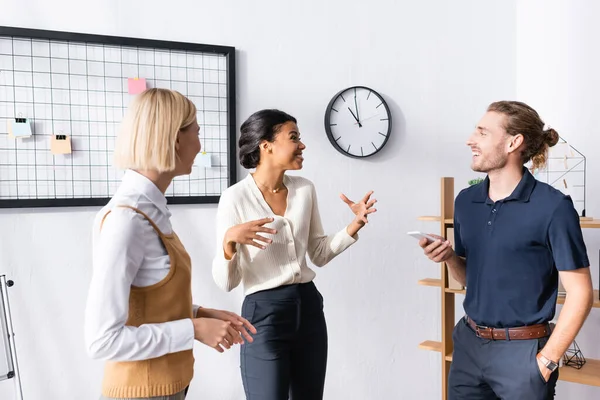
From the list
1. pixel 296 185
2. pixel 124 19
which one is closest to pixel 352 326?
pixel 296 185

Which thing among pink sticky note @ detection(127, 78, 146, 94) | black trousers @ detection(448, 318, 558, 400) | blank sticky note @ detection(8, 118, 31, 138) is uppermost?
pink sticky note @ detection(127, 78, 146, 94)

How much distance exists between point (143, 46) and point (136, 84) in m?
0.18

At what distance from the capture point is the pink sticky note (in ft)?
8.93

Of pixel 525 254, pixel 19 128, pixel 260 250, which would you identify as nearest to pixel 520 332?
pixel 525 254

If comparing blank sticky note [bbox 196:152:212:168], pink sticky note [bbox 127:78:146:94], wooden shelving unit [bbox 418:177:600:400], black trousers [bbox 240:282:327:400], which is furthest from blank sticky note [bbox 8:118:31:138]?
wooden shelving unit [bbox 418:177:600:400]

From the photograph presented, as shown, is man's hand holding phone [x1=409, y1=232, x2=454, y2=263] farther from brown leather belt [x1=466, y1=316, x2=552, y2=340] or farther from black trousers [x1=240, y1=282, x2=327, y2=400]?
black trousers [x1=240, y1=282, x2=327, y2=400]

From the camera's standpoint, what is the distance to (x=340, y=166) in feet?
10.3

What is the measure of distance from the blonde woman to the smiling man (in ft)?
2.94

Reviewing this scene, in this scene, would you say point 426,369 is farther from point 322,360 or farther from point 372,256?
point 322,360

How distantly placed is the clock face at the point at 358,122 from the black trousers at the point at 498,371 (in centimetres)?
143

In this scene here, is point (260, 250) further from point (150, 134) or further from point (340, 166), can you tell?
point (340, 166)

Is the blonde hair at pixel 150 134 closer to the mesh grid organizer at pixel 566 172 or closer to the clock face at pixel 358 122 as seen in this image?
the clock face at pixel 358 122

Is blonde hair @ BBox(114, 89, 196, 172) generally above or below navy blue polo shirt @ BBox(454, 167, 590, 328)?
above

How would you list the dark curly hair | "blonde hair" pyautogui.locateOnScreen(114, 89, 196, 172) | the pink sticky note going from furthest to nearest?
the pink sticky note → the dark curly hair → "blonde hair" pyautogui.locateOnScreen(114, 89, 196, 172)
